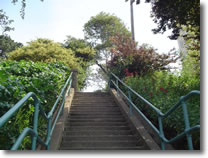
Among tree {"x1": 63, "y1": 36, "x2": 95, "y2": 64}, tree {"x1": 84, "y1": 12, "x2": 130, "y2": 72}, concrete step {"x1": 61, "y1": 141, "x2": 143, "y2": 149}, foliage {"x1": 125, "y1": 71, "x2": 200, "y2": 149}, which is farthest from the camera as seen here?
tree {"x1": 84, "y1": 12, "x2": 130, "y2": 72}

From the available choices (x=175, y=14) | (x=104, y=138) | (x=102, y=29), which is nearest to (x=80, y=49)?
(x=102, y=29)

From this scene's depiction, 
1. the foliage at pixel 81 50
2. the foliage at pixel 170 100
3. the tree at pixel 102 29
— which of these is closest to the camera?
the foliage at pixel 170 100

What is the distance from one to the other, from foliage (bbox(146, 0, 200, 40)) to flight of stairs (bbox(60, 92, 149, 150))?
10.8 feet

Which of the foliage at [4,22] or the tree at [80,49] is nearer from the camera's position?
the foliage at [4,22]

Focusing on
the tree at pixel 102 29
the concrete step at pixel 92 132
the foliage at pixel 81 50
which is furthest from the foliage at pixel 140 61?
the tree at pixel 102 29

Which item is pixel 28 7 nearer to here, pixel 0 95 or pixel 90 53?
pixel 0 95

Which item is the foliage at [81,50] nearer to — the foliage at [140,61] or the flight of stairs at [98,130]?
the foliage at [140,61]

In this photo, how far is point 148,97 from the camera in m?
5.40

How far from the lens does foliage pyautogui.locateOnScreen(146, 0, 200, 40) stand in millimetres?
5777

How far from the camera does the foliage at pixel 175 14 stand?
5.78 meters

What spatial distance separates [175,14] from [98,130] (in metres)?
4.20

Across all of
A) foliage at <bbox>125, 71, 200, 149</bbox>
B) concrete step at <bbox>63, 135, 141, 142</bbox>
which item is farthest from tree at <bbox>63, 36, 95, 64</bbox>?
concrete step at <bbox>63, 135, 141, 142</bbox>

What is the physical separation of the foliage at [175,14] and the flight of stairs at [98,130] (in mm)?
3303

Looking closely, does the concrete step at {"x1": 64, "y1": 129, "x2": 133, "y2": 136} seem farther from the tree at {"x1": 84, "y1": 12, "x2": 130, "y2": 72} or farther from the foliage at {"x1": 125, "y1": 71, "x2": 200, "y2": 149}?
the tree at {"x1": 84, "y1": 12, "x2": 130, "y2": 72}
